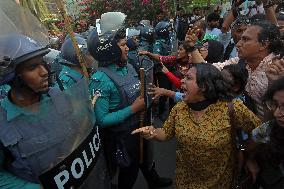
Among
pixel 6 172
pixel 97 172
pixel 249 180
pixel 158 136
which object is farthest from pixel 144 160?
pixel 6 172

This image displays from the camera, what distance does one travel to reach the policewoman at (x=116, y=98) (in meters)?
2.98

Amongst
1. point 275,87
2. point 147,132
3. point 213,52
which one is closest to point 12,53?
point 147,132

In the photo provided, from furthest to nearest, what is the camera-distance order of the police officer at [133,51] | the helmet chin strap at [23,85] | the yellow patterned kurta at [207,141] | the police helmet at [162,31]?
the police helmet at [162,31]
the police officer at [133,51]
the yellow patterned kurta at [207,141]
the helmet chin strap at [23,85]

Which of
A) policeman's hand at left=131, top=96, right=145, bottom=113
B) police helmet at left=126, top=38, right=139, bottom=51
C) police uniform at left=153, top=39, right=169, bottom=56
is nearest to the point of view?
policeman's hand at left=131, top=96, right=145, bottom=113

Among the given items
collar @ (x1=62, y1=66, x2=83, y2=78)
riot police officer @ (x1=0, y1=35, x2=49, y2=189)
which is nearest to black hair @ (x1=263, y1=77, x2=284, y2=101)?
riot police officer @ (x1=0, y1=35, x2=49, y2=189)

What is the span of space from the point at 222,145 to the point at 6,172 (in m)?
1.50

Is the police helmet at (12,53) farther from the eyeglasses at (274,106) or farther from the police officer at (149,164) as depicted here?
the eyeglasses at (274,106)

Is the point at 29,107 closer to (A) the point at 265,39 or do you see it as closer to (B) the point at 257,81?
(B) the point at 257,81

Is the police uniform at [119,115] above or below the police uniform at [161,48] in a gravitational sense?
above

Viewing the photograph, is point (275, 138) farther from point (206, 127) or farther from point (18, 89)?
point (18, 89)

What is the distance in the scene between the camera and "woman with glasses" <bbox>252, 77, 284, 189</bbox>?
2.09m

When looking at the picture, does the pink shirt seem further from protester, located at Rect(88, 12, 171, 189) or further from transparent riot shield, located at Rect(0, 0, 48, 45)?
transparent riot shield, located at Rect(0, 0, 48, 45)

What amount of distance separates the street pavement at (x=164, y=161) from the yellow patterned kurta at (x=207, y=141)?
1.63m

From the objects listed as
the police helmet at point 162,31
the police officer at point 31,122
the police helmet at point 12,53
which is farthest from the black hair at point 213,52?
the police helmet at point 162,31
